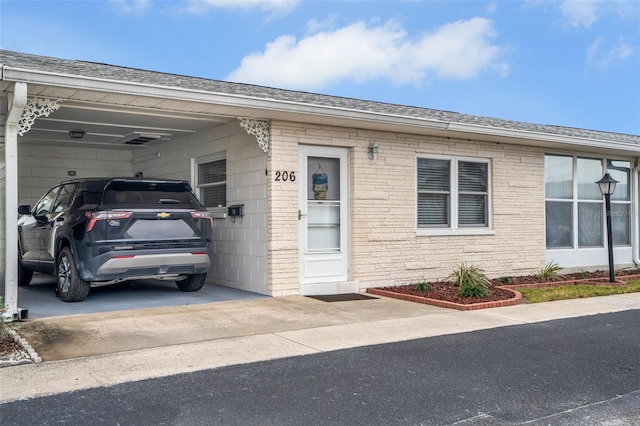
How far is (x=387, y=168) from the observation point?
1148 centimetres

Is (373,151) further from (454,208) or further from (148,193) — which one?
(148,193)

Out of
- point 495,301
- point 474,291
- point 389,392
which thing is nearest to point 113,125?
point 474,291

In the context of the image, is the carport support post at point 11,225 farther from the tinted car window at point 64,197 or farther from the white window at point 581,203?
the white window at point 581,203

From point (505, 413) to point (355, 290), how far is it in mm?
6331

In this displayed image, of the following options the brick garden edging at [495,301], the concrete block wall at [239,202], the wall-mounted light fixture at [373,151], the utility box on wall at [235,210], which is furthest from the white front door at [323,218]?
the utility box on wall at [235,210]

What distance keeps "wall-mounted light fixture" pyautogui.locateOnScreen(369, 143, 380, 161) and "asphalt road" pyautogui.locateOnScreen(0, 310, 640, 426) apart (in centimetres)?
499

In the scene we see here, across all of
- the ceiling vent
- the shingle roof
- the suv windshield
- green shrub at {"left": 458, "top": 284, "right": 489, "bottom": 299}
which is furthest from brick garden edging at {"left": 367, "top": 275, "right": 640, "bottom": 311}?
the ceiling vent

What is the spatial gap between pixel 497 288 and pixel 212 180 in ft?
18.6

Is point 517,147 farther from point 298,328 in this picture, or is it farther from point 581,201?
point 298,328

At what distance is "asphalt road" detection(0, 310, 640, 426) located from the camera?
14.9ft

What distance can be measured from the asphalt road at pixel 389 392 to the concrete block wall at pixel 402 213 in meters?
4.08

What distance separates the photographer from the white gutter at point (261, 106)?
7.55 m

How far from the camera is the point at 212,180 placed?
11.9m

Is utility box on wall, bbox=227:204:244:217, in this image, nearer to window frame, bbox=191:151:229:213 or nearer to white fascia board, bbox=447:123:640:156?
window frame, bbox=191:151:229:213
